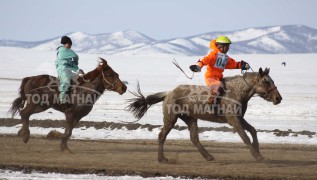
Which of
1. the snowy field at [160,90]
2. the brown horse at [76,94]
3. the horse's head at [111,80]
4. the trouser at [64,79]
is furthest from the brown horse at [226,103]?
the snowy field at [160,90]

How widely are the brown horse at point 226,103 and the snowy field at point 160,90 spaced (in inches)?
229

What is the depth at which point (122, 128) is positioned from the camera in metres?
22.2

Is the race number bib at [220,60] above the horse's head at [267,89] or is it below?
above

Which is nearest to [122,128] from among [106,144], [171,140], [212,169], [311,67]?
[171,140]

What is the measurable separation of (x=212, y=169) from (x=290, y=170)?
1453 millimetres

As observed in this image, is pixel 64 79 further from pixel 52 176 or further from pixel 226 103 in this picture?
pixel 52 176

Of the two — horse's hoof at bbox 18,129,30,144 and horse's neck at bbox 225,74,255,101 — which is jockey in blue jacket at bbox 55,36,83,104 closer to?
horse's hoof at bbox 18,129,30,144

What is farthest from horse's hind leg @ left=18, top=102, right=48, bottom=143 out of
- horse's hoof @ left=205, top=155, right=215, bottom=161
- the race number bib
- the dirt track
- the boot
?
the race number bib

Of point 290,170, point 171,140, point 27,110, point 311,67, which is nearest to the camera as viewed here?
point 290,170

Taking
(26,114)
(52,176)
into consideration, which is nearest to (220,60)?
(52,176)

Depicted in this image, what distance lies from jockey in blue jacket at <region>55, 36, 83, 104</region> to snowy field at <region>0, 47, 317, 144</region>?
439 centimetres

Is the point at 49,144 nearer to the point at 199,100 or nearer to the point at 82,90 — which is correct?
the point at 82,90

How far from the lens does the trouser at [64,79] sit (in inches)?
627

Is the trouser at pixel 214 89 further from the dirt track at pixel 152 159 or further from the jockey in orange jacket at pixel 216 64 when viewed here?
the dirt track at pixel 152 159
